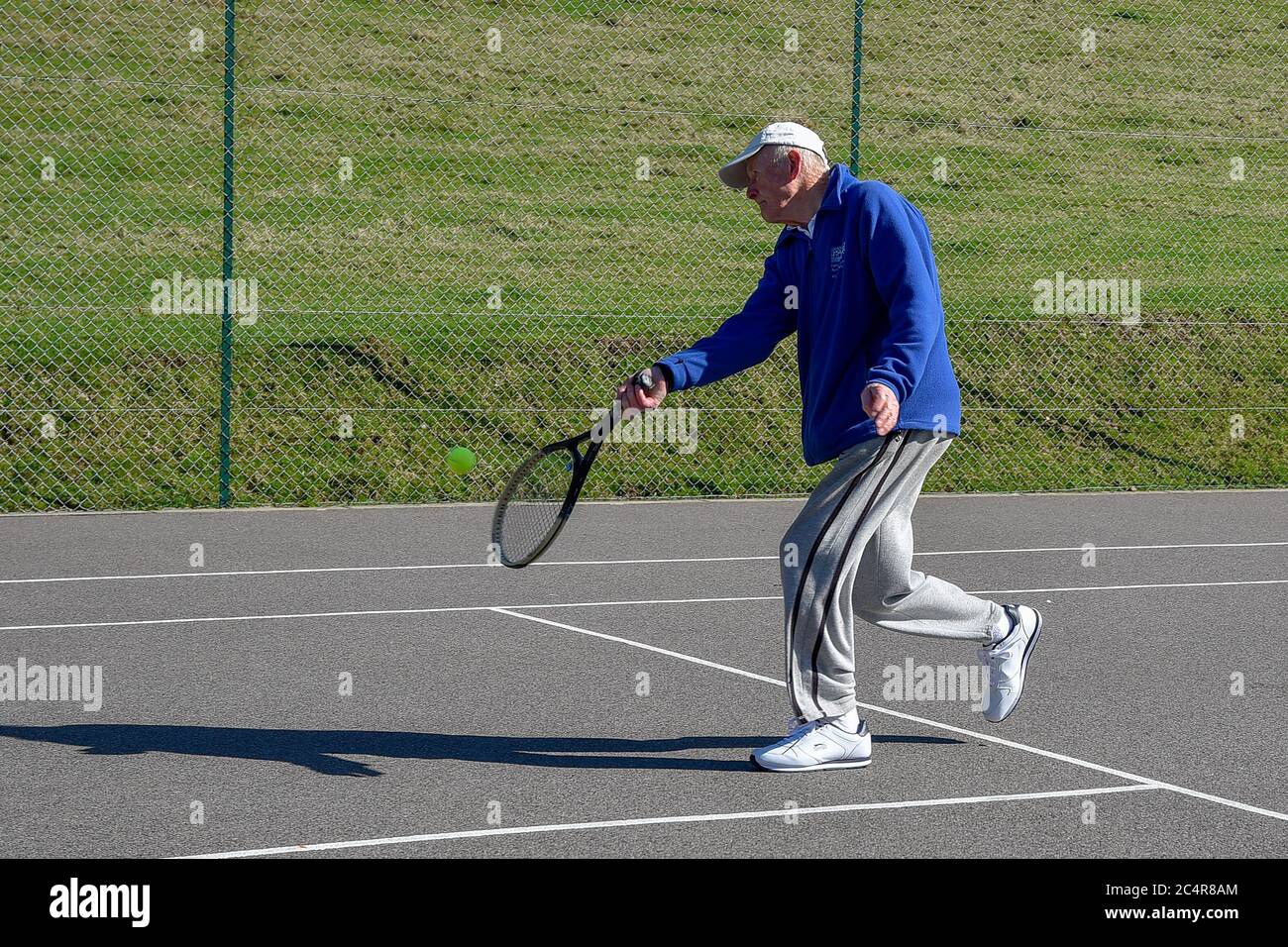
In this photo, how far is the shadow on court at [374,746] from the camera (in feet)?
18.7

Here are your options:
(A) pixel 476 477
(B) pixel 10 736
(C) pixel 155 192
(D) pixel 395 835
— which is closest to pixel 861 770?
(D) pixel 395 835

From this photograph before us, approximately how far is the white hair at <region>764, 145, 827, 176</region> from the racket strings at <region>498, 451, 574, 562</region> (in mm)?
1501

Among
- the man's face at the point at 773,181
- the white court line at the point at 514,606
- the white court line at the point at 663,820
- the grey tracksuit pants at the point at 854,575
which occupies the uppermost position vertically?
the man's face at the point at 773,181

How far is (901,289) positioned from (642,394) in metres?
0.95

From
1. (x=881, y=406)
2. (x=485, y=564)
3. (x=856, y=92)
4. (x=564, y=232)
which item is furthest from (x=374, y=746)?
(x=564, y=232)

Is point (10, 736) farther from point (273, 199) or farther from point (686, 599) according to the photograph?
point (273, 199)

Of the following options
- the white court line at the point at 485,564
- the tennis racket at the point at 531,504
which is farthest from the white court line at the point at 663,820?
the white court line at the point at 485,564

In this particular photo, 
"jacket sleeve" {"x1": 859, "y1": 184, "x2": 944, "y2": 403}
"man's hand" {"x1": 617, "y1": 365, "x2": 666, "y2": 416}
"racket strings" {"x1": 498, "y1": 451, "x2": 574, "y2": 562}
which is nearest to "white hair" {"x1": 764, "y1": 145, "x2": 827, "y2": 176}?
"jacket sleeve" {"x1": 859, "y1": 184, "x2": 944, "y2": 403}

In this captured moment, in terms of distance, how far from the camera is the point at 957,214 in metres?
20.5

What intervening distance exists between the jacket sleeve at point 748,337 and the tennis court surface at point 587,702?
1.38 metres

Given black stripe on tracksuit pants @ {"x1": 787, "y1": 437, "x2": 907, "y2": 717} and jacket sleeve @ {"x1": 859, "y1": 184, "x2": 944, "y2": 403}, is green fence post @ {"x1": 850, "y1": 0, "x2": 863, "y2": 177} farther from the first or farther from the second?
black stripe on tracksuit pants @ {"x1": 787, "y1": 437, "x2": 907, "y2": 717}

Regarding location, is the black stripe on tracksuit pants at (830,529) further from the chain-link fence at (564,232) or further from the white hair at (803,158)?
the chain-link fence at (564,232)

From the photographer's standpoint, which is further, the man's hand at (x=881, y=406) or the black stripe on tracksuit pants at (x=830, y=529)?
the black stripe on tracksuit pants at (x=830, y=529)

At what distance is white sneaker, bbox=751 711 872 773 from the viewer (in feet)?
18.3
